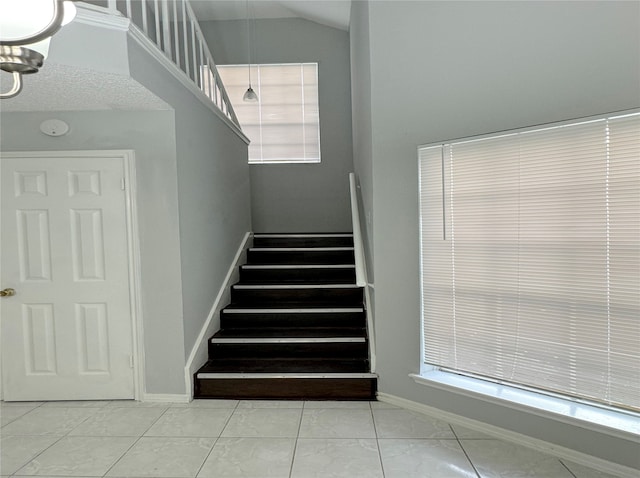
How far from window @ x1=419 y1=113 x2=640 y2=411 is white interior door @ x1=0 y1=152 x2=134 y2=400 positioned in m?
2.22

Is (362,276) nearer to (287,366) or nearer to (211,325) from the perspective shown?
(287,366)

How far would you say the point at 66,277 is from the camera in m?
2.94

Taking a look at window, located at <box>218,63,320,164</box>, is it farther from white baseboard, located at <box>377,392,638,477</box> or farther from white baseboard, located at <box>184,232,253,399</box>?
white baseboard, located at <box>377,392,638,477</box>

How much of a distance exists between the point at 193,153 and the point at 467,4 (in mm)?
2213

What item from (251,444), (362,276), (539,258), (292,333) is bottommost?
(251,444)

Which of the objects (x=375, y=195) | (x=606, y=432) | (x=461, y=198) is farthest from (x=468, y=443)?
(x=375, y=195)

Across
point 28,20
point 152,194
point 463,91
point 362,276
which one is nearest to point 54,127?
point 152,194

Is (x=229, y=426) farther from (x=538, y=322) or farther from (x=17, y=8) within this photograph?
(x=17, y=8)

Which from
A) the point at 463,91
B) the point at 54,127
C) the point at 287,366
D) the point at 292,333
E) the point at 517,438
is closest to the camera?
the point at 517,438

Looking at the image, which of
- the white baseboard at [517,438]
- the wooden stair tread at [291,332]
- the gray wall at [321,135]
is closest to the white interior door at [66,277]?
the wooden stair tread at [291,332]

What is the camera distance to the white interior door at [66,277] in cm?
290

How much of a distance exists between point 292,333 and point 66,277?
1.79 metres

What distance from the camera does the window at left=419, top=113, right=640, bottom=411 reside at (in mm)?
1905

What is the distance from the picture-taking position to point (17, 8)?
3.03 ft
